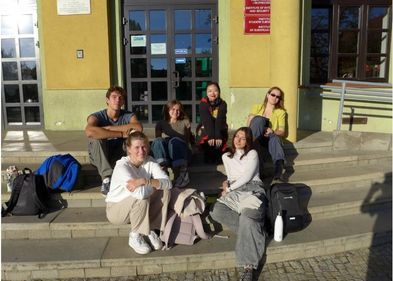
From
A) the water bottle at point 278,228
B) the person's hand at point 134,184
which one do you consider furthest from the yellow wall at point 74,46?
the water bottle at point 278,228

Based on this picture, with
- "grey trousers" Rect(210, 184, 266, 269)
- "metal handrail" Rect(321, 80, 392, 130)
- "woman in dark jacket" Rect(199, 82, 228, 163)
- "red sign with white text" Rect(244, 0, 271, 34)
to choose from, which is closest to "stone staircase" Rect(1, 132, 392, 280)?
"grey trousers" Rect(210, 184, 266, 269)

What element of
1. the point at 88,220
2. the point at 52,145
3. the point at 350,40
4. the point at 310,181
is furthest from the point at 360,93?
the point at 52,145

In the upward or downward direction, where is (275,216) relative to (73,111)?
downward

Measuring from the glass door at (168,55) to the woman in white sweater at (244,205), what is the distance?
3844 mm

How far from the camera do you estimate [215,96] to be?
16.4ft

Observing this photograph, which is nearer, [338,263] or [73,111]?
[338,263]

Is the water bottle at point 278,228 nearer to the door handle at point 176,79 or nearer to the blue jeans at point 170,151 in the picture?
the blue jeans at point 170,151

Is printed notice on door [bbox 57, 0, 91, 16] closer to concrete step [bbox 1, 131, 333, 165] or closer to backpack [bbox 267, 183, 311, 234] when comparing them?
concrete step [bbox 1, 131, 333, 165]

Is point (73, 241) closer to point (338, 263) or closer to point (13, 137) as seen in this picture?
point (338, 263)

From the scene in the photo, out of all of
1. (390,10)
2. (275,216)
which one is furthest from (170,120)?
(390,10)

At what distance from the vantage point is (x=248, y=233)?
11.7 ft

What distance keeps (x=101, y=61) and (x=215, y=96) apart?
136 inches

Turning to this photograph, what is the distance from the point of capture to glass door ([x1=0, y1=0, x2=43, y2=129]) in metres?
7.71

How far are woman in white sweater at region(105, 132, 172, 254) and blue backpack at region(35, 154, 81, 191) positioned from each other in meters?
0.93
